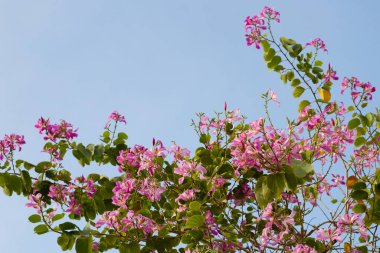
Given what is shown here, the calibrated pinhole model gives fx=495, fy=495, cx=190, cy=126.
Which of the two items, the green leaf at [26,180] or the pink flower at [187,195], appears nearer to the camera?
the pink flower at [187,195]

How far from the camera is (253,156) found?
2.30m

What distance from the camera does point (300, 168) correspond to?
2148 mm

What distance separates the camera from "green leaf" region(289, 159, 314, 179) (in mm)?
2117

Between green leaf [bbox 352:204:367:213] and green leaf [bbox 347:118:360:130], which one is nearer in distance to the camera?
green leaf [bbox 352:204:367:213]

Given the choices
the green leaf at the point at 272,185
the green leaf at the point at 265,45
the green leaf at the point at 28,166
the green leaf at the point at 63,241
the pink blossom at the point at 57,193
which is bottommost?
the green leaf at the point at 272,185

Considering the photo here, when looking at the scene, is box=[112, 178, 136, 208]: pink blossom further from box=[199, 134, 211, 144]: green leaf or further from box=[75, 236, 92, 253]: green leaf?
box=[199, 134, 211, 144]: green leaf

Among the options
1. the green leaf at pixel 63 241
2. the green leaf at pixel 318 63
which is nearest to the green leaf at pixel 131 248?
the green leaf at pixel 63 241

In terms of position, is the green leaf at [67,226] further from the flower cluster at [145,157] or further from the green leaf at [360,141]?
the green leaf at [360,141]

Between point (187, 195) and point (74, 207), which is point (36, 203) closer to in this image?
point (74, 207)

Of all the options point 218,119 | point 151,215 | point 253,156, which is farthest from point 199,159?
point 253,156

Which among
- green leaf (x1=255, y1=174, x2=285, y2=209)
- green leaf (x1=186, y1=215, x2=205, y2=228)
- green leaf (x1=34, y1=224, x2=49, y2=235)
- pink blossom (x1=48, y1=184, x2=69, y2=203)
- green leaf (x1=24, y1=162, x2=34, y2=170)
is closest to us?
green leaf (x1=255, y1=174, x2=285, y2=209)

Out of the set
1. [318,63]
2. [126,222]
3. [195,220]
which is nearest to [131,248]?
[126,222]

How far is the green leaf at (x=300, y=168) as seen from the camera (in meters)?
2.12

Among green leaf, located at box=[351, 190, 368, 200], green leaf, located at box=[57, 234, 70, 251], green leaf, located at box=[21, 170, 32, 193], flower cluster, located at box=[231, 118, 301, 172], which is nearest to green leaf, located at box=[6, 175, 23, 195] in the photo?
green leaf, located at box=[21, 170, 32, 193]
